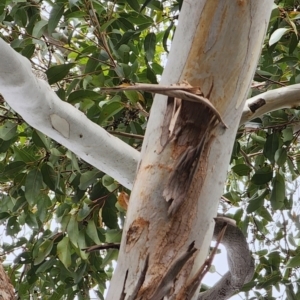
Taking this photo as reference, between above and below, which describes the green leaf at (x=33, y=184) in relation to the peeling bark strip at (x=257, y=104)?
below

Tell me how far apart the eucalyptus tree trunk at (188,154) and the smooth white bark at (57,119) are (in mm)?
178

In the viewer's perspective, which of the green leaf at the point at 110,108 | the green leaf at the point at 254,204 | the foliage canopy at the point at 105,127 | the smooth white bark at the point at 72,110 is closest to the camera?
the smooth white bark at the point at 72,110

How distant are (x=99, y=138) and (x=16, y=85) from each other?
195 mm

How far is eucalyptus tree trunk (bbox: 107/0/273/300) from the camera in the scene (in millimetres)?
643

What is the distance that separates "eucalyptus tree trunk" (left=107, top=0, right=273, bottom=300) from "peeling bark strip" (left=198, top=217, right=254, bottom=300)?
232 millimetres

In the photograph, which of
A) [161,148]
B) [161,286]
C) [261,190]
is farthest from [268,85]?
[161,286]

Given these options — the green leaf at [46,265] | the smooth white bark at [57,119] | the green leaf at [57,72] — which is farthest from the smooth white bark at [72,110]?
the green leaf at [46,265]

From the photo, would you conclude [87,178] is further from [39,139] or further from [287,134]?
[287,134]

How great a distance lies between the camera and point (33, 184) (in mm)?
1223

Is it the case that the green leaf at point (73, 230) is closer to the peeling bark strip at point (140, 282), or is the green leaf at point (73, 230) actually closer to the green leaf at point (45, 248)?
the green leaf at point (45, 248)

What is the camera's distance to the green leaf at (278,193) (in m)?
1.25

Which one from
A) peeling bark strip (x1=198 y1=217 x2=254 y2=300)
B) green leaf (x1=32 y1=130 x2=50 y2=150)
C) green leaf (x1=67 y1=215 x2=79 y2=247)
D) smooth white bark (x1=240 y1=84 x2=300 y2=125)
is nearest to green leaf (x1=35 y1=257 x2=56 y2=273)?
green leaf (x1=67 y1=215 x2=79 y2=247)

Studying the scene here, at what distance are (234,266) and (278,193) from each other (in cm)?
32

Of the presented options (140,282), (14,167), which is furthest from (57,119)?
(14,167)
